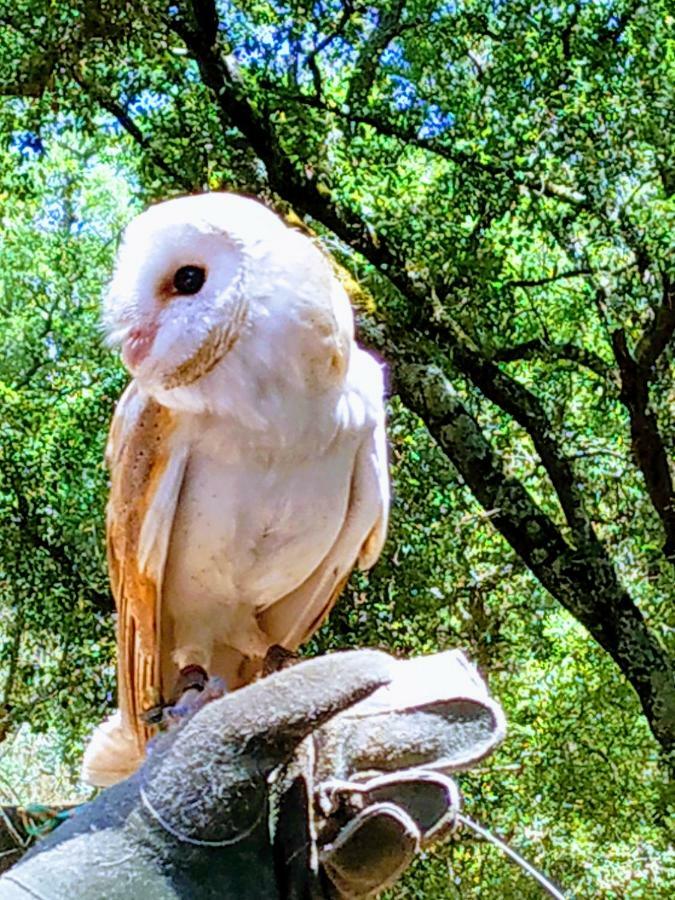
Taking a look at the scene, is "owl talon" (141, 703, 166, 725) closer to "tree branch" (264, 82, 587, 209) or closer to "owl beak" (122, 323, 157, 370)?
"owl beak" (122, 323, 157, 370)

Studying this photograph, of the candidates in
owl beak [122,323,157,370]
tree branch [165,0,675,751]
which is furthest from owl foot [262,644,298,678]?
tree branch [165,0,675,751]

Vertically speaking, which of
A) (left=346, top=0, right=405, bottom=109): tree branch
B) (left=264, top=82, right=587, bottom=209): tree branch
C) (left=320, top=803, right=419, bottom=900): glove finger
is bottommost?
(left=320, top=803, right=419, bottom=900): glove finger

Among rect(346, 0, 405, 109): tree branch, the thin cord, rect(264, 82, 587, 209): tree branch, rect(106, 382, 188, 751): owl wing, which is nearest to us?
the thin cord

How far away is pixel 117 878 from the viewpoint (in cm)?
131

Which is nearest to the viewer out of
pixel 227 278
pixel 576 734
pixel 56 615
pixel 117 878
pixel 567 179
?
pixel 117 878

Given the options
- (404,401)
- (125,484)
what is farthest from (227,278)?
(404,401)

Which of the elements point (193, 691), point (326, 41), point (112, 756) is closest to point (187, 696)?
point (193, 691)

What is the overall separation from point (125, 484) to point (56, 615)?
313cm

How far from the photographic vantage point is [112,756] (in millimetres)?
2121

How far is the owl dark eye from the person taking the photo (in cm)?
202

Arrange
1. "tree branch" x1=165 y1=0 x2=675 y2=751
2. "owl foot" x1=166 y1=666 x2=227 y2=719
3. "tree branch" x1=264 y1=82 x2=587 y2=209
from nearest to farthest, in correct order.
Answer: "owl foot" x1=166 y1=666 x2=227 y2=719, "tree branch" x1=264 y1=82 x2=587 y2=209, "tree branch" x1=165 y1=0 x2=675 y2=751

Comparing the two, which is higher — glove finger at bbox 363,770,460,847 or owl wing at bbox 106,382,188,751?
owl wing at bbox 106,382,188,751

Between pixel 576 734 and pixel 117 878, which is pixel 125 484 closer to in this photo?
pixel 117 878

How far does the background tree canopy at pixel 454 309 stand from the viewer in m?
4.62
